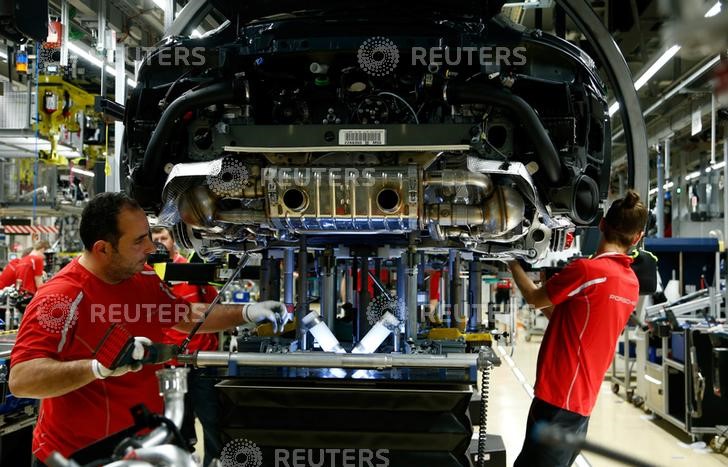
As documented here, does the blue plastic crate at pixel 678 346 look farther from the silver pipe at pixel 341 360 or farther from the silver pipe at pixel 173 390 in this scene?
the silver pipe at pixel 173 390

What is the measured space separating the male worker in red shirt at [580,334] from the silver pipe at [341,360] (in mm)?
434

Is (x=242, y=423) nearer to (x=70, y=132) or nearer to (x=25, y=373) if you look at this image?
(x=25, y=373)

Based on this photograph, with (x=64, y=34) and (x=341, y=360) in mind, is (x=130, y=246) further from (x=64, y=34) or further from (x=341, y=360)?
(x=64, y=34)

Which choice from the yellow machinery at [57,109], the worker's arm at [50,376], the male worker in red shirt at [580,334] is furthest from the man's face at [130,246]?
the yellow machinery at [57,109]

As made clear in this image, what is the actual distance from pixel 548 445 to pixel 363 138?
4.57 feet

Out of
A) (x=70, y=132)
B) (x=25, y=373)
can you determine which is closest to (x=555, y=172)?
(x=25, y=373)

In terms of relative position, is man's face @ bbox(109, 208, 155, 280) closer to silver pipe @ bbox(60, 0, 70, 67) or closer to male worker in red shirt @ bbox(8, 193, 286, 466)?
male worker in red shirt @ bbox(8, 193, 286, 466)

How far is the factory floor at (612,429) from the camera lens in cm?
468

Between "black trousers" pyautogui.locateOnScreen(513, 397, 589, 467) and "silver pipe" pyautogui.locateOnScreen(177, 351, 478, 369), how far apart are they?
1.53 feet

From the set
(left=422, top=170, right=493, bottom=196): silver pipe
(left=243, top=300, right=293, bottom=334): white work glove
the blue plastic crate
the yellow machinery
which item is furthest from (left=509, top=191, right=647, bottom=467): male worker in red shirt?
Result: the yellow machinery

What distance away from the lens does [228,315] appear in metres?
2.62

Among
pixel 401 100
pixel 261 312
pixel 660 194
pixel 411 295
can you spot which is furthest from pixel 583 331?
pixel 660 194

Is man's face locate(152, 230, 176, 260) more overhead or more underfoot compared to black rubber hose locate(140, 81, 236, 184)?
more underfoot

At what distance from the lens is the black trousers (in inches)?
102
